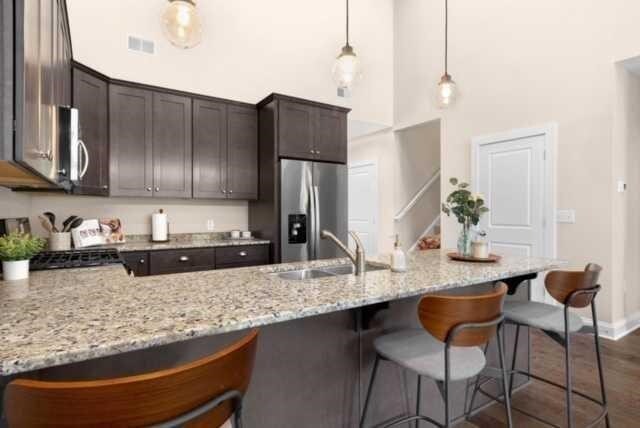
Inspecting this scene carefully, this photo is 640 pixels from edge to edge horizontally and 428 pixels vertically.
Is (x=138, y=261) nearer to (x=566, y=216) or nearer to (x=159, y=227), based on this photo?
(x=159, y=227)

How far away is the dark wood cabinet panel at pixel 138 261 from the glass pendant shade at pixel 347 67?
2347 millimetres

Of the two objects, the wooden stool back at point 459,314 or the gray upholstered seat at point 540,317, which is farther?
the gray upholstered seat at point 540,317

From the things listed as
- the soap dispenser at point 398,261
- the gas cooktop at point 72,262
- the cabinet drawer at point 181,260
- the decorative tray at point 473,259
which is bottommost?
the cabinet drawer at point 181,260

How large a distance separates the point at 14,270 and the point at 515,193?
14.4 ft

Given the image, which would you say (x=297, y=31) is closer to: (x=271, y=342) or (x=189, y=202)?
(x=189, y=202)

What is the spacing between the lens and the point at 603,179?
331 cm

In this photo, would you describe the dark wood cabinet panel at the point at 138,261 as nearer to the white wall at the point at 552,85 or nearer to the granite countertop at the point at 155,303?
the granite countertop at the point at 155,303

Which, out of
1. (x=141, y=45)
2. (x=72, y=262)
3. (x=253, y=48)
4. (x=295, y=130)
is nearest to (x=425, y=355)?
(x=72, y=262)

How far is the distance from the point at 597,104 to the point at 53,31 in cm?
429

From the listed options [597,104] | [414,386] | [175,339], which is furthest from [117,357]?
[597,104]

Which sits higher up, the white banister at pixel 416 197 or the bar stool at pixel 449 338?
the white banister at pixel 416 197

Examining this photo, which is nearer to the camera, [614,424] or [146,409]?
[146,409]

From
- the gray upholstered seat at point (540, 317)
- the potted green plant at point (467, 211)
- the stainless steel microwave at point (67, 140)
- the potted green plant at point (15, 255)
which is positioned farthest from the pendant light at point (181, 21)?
the gray upholstered seat at point (540, 317)

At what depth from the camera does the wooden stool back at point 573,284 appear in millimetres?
1780
